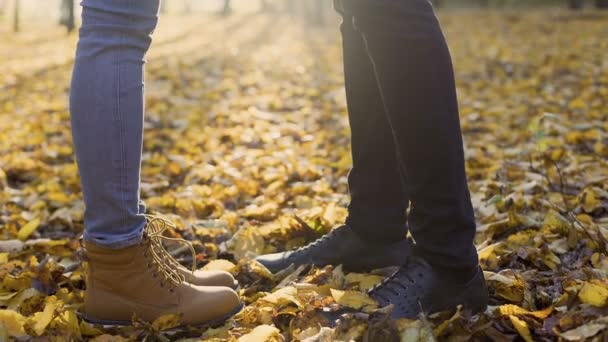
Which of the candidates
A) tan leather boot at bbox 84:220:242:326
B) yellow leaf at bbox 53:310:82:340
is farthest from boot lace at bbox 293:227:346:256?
yellow leaf at bbox 53:310:82:340

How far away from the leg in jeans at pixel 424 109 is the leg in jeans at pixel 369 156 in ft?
0.96

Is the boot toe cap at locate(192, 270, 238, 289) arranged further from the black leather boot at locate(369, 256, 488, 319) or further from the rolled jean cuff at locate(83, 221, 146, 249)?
the black leather boot at locate(369, 256, 488, 319)

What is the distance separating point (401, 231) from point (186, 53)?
975 centimetres

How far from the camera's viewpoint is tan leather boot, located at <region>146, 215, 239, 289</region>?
1.70m

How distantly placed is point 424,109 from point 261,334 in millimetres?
640

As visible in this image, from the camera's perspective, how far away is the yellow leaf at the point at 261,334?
1.45 m

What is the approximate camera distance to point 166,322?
1.59 meters

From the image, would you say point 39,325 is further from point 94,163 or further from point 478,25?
point 478,25

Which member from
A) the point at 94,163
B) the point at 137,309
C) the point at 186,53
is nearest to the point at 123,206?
the point at 94,163

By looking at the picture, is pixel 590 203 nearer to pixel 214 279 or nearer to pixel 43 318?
pixel 214 279

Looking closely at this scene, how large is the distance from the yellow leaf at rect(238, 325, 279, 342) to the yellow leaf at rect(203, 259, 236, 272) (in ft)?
1.77

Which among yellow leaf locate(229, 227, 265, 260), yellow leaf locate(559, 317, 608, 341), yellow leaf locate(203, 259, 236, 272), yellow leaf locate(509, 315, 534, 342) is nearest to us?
yellow leaf locate(559, 317, 608, 341)

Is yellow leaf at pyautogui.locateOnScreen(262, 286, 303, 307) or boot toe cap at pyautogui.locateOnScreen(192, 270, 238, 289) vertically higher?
yellow leaf at pyautogui.locateOnScreen(262, 286, 303, 307)

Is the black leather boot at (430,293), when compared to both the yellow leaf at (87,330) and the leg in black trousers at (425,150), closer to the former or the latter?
the leg in black trousers at (425,150)
